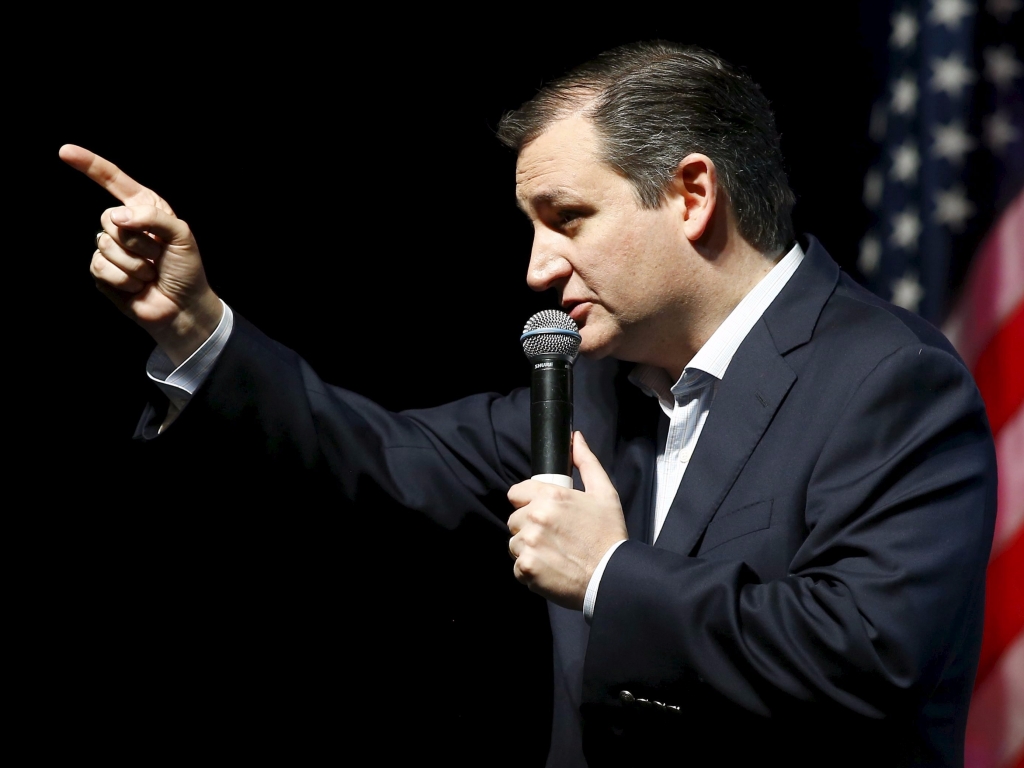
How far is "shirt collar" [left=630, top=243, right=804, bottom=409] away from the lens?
1.91 meters

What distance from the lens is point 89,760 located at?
7.26 feet

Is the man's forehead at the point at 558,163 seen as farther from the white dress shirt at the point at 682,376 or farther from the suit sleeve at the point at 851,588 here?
the suit sleeve at the point at 851,588

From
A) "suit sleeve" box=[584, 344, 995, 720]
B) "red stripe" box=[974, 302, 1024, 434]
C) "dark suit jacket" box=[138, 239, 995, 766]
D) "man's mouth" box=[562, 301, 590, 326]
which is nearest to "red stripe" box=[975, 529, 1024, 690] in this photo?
"red stripe" box=[974, 302, 1024, 434]

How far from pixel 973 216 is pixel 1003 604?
900mm

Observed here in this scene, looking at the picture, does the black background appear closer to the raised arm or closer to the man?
the man

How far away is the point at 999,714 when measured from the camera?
2359 mm

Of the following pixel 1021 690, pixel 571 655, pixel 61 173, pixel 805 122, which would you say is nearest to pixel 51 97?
pixel 61 173

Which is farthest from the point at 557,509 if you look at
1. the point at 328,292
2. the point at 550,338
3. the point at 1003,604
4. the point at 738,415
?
the point at 1003,604

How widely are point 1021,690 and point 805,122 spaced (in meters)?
1.41

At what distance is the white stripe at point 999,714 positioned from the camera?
233cm

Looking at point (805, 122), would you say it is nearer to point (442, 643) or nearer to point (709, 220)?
point (709, 220)

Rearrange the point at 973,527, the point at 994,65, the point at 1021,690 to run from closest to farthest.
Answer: the point at 973,527, the point at 1021,690, the point at 994,65

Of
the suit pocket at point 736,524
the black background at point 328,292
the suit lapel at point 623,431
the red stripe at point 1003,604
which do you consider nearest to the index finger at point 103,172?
the black background at point 328,292

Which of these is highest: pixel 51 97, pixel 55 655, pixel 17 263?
pixel 51 97
